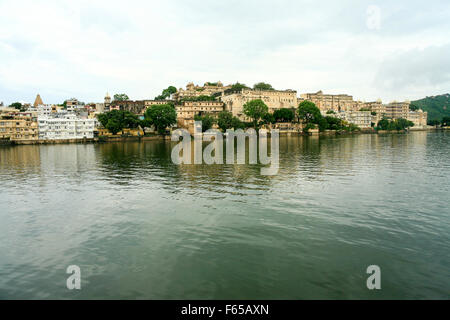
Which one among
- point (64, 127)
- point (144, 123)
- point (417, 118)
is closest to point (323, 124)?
point (144, 123)

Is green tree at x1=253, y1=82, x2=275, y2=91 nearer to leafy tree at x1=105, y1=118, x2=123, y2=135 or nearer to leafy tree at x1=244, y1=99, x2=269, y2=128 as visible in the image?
leafy tree at x1=244, y1=99, x2=269, y2=128

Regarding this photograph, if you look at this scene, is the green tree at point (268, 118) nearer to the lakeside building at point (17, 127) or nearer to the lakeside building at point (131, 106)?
the lakeside building at point (131, 106)

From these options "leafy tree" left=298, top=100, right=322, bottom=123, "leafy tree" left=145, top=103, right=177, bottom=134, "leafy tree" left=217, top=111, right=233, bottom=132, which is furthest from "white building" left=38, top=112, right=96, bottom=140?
"leafy tree" left=298, top=100, right=322, bottom=123

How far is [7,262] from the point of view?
10844 mm

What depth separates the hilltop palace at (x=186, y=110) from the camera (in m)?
98.7

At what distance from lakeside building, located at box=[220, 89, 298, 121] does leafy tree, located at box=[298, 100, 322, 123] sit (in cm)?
1684

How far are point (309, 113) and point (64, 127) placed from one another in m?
96.1

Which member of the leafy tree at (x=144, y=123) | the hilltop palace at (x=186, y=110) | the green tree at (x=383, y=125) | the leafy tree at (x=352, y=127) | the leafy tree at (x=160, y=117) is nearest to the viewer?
the hilltop palace at (x=186, y=110)

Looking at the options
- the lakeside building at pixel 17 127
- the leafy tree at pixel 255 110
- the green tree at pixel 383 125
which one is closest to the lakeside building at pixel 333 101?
the green tree at pixel 383 125

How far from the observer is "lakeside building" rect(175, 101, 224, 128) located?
389 ft

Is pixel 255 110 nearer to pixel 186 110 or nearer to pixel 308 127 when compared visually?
pixel 308 127

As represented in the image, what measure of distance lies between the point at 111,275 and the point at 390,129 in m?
170

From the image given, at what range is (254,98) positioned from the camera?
13775 centimetres
